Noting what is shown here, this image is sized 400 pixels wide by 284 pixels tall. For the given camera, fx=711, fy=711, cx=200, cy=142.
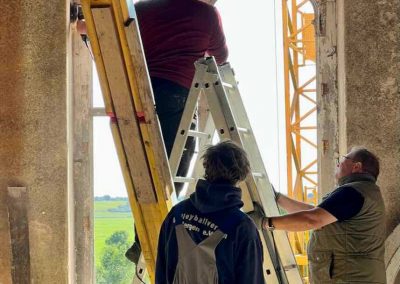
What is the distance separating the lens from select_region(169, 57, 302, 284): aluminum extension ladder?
3107mm

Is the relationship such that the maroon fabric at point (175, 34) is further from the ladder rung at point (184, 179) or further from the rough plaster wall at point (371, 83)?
the rough plaster wall at point (371, 83)

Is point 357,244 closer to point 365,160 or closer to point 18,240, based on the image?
point 365,160

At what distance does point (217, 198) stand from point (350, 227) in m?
1.09

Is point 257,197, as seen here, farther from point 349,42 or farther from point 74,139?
point 74,139

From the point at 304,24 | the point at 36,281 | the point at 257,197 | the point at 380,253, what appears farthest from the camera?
the point at 304,24

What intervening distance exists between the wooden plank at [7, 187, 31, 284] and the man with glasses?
158 cm

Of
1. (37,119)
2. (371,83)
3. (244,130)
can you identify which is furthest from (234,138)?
(37,119)

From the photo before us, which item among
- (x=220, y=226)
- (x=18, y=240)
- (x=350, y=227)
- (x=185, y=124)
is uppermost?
(x=185, y=124)

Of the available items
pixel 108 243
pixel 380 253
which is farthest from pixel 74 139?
pixel 108 243

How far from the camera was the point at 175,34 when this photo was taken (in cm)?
351

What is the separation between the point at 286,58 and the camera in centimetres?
1310

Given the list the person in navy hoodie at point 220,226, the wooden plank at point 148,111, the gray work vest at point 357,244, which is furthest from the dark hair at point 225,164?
the gray work vest at point 357,244

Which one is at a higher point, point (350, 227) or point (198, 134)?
point (198, 134)

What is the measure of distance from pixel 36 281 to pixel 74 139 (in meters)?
0.96
